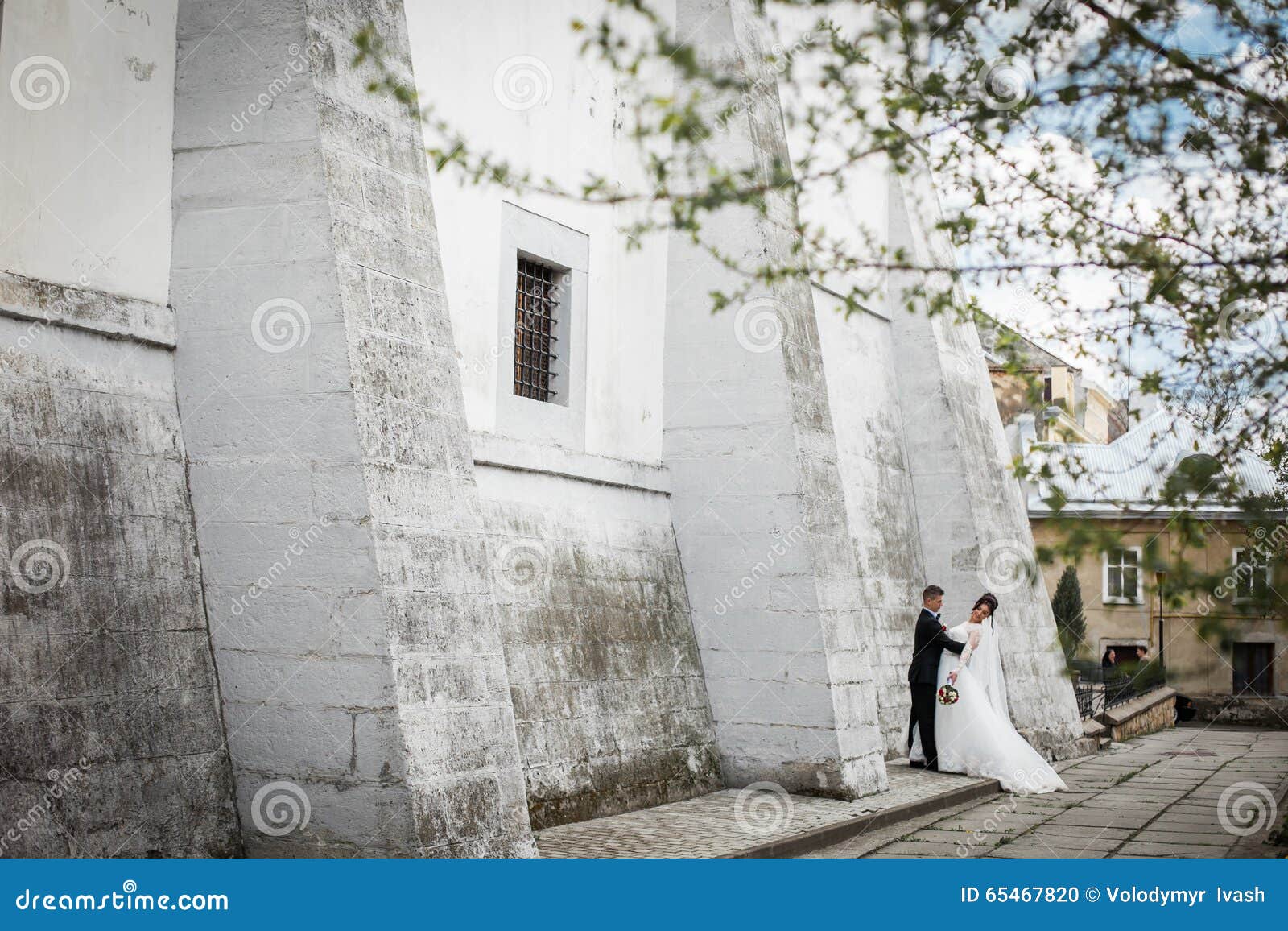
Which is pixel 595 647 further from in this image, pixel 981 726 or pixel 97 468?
pixel 97 468

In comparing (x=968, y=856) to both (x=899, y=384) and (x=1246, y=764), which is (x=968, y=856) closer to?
(x=899, y=384)

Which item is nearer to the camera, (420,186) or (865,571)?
(420,186)

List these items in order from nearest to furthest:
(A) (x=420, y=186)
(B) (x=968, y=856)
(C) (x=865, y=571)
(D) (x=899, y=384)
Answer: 1. (A) (x=420, y=186)
2. (B) (x=968, y=856)
3. (C) (x=865, y=571)
4. (D) (x=899, y=384)

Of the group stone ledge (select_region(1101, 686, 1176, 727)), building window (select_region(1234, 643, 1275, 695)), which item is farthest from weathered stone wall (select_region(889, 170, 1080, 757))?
building window (select_region(1234, 643, 1275, 695))

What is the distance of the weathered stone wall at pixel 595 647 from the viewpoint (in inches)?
357

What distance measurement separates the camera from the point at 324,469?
684 centimetres

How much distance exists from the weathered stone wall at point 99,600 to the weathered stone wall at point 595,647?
253cm

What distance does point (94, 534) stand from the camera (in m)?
6.47

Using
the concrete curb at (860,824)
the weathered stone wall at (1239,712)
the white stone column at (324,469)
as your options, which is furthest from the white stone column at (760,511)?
the weathered stone wall at (1239,712)

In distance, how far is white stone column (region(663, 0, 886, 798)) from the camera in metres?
10.6

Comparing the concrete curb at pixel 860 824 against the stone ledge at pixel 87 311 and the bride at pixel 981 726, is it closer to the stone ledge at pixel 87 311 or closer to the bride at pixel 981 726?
the bride at pixel 981 726

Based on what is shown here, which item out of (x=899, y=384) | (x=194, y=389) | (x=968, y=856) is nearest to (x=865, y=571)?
(x=899, y=384)

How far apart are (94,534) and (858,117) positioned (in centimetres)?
399

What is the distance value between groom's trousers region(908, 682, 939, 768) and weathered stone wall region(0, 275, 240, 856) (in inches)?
287
